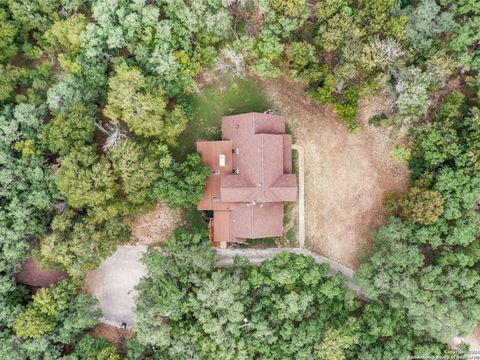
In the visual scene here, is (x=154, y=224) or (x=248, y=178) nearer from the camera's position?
(x=248, y=178)

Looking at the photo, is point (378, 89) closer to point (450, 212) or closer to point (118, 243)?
point (450, 212)

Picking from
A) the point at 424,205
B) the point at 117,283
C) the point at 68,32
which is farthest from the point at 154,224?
the point at 424,205

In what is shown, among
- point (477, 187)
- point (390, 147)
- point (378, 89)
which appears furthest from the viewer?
point (390, 147)

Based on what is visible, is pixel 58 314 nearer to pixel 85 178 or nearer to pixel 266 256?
pixel 85 178

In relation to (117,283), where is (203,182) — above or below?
above

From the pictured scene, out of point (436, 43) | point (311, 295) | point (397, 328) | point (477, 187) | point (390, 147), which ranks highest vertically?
point (436, 43)

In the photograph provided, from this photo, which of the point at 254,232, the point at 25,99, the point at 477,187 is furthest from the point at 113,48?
the point at 477,187

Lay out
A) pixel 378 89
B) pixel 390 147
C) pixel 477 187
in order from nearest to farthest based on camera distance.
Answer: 1. pixel 477 187
2. pixel 378 89
3. pixel 390 147

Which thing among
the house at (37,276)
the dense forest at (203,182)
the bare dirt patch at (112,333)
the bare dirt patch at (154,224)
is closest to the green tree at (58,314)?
the dense forest at (203,182)
